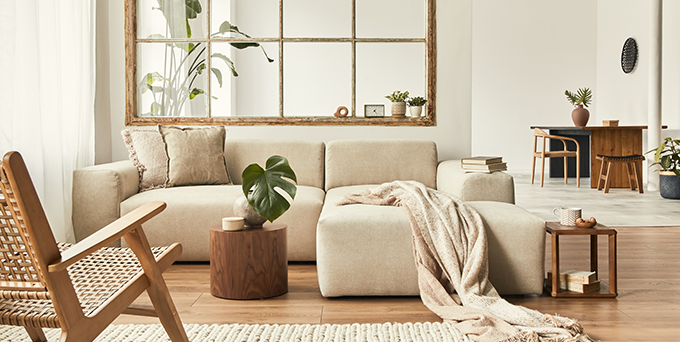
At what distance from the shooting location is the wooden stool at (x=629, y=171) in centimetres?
695

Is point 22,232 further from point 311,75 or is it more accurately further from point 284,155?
point 311,75

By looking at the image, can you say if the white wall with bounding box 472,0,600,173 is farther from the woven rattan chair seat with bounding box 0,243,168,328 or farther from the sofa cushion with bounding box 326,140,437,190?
the woven rattan chair seat with bounding box 0,243,168,328

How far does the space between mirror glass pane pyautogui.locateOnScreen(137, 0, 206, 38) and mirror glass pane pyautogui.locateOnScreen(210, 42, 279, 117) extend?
9.3 inches

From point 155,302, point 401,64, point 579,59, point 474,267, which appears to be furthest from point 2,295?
point 579,59

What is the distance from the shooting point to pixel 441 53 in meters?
4.24

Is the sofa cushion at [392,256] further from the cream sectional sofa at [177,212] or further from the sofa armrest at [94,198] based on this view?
the sofa armrest at [94,198]

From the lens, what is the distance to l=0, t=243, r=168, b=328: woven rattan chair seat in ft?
4.51

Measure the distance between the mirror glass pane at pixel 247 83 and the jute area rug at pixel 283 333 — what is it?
2.44m

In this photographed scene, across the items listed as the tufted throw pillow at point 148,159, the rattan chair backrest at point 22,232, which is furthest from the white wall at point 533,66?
the rattan chair backrest at point 22,232

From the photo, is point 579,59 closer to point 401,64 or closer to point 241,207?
point 401,64

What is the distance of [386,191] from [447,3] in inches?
78.4

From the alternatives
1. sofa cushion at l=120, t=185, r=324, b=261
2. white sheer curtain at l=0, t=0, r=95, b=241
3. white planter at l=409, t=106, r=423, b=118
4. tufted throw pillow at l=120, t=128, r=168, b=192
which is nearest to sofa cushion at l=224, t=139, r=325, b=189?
tufted throw pillow at l=120, t=128, r=168, b=192

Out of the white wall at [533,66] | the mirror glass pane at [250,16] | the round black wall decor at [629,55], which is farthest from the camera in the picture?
the white wall at [533,66]

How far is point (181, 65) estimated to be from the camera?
14.2ft
